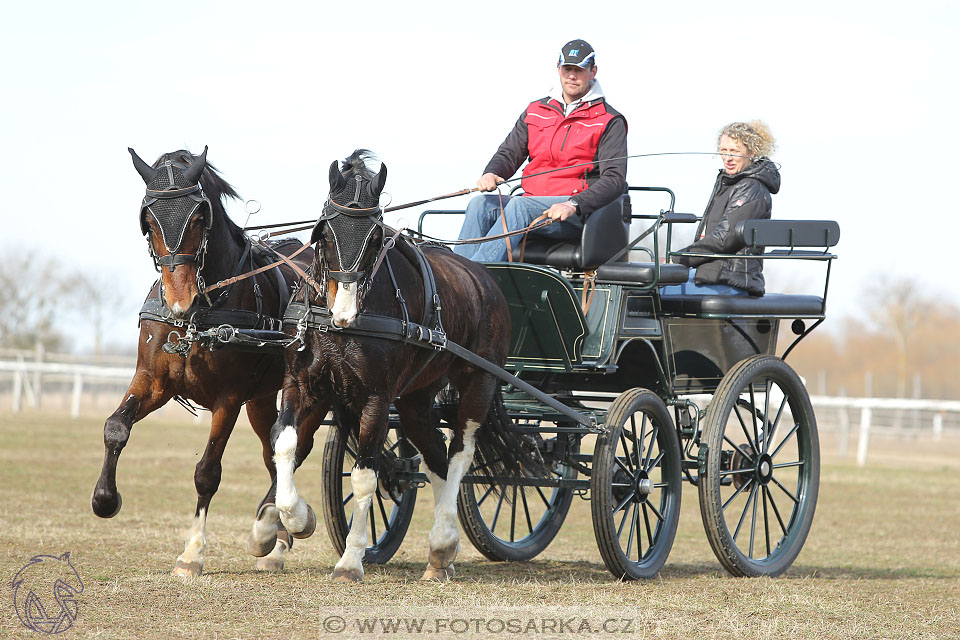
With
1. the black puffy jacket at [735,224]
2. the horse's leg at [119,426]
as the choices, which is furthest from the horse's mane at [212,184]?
the black puffy jacket at [735,224]

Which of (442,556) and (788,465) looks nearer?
(442,556)

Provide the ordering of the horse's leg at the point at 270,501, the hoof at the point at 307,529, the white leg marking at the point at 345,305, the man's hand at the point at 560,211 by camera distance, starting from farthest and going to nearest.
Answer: the man's hand at the point at 560,211 < the horse's leg at the point at 270,501 < the hoof at the point at 307,529 < the white leg marking at the point at 345,305

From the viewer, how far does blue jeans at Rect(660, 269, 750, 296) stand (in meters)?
7.37

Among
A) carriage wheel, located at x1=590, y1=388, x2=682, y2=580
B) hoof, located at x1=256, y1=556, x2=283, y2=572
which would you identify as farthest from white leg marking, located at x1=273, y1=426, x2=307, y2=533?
carriage wheel, located at x1=590, y1=388, x2=682, y2=580

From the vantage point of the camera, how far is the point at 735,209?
24.2 ft

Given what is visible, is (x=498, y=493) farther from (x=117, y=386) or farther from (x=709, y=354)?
(x=117, y=386)

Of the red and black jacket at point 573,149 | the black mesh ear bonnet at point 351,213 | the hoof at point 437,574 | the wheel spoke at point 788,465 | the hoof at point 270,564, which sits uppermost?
the red and black jacket at point 573,149

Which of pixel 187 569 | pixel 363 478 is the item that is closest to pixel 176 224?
pixel 363 478

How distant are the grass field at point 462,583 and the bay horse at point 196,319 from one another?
0.51 meters

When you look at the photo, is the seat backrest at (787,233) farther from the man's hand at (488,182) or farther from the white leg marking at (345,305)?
the white leg marking at (345,305)

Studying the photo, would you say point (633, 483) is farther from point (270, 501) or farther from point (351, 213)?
point (351, 213)

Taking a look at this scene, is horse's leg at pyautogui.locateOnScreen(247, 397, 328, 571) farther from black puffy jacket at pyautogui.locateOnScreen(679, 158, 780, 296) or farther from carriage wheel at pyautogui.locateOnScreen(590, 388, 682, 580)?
black puffy jacket at pyautogui.locateOnScreen(679, 158, 780, 296)

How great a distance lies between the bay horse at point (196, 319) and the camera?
528cm

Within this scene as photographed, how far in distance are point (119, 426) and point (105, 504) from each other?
0.41m
